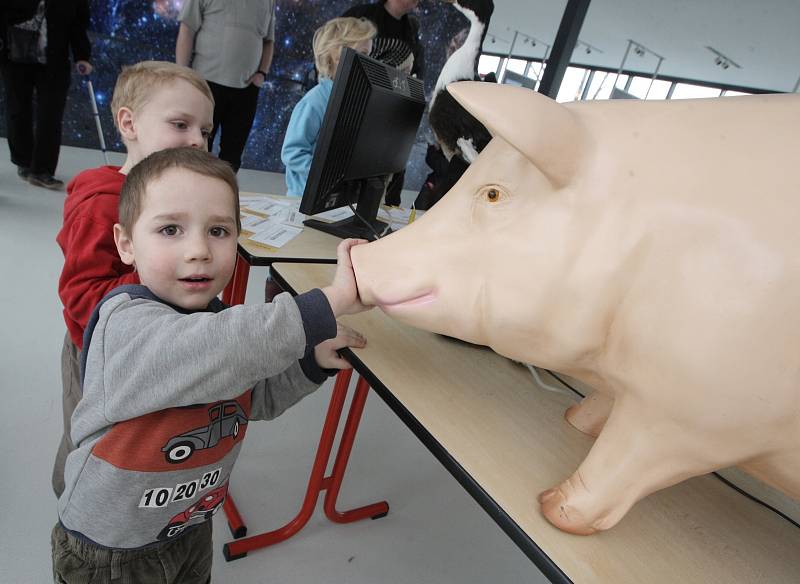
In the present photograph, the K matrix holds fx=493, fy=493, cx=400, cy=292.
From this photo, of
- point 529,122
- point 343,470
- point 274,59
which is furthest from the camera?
point 274,59

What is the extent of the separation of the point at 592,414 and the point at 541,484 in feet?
0.64

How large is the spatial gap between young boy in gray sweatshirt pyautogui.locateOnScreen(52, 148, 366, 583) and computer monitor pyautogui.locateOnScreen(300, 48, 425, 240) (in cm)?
41

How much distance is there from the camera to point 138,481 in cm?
69

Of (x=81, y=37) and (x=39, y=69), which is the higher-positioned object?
(x=81, y=37)

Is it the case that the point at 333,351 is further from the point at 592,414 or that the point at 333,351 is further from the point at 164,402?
the point at 592,414

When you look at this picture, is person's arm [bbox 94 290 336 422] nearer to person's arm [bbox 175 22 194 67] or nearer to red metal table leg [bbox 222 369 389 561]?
red metal table leg [bbox 222 369 389 561]

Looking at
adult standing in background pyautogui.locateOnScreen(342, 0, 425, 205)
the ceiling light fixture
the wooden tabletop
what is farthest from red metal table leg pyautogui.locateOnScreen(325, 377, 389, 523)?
the ceiling light fixture

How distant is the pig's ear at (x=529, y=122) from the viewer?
0.54 metres

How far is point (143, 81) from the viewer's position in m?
1.06

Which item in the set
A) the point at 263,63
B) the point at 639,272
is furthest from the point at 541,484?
the point at 263,63

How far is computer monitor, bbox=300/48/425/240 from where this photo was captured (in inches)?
44.1

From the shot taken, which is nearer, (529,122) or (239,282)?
(529,122)

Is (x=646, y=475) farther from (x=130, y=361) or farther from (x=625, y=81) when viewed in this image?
(x=625, y=81)

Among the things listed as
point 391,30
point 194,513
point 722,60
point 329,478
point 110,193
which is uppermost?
point 722,60
